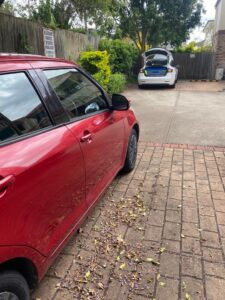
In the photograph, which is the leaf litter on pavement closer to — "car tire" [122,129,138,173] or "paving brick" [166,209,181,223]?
"paving brick" [166,209,181,223]

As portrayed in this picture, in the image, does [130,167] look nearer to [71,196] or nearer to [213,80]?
[71,196]

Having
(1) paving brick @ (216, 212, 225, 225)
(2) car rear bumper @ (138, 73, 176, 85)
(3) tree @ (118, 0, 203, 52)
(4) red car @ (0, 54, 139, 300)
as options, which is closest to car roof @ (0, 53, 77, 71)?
(4) red car @ (0, 54, 139, 300)

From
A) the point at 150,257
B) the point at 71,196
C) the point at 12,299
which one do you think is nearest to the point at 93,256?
the point at 150,257

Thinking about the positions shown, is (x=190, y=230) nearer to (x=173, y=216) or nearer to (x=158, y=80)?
(x=173, y=216)

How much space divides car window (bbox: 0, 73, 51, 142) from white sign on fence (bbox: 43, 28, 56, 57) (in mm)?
5982

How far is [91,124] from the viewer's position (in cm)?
254

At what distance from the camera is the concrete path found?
5.95 meters

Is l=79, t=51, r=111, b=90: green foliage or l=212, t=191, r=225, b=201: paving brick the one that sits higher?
l=79, t=51, r=111, b=90: green foliage

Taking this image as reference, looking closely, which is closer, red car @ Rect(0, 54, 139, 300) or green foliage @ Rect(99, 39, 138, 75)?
red car @ Rect(0, 54, 139, 300)

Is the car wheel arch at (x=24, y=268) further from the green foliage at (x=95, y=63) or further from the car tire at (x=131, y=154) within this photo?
the green foliage at (x=95, y=63)

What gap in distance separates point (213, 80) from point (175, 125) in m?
11.0

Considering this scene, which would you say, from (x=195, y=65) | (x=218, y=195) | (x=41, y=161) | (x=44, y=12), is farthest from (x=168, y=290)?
(x=195, y=65)

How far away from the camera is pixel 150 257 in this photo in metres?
2.46

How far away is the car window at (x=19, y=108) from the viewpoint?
Result: 1645mm
